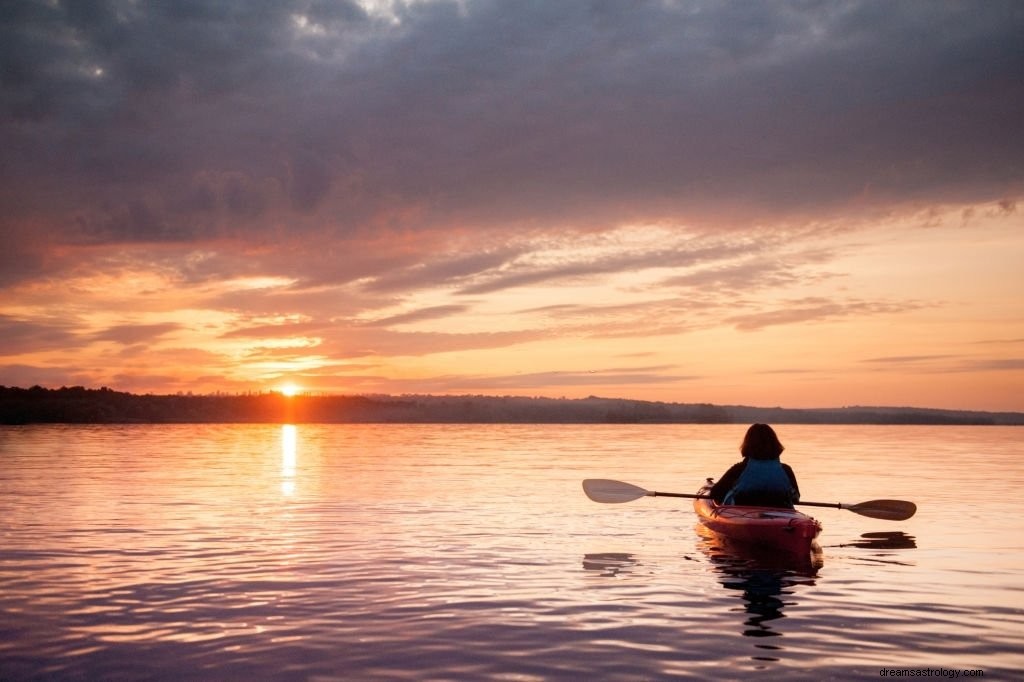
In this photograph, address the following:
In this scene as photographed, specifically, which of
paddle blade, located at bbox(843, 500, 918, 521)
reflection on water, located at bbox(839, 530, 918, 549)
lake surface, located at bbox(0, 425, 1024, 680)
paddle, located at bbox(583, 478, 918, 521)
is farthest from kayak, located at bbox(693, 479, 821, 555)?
paddle blade, located at bbox(843, 500, 918, 521)

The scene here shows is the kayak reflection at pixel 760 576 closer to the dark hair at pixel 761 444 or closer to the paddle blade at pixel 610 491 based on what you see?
the dark hair at pixel 761 444

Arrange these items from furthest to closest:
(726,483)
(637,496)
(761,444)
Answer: (637,496), (726,483), (761,444)

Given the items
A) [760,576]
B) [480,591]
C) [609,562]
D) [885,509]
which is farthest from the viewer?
[885,509]

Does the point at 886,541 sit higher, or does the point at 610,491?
the point at 610,491

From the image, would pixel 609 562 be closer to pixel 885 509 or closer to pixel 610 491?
pixel 610 491

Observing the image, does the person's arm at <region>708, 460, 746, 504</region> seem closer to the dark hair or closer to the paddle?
the paddle

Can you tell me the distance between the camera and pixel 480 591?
505 inches

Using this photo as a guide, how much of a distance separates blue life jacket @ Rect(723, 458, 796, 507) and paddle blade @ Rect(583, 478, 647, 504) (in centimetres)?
432

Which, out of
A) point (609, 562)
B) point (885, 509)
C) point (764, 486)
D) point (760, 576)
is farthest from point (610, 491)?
point (760, 576)

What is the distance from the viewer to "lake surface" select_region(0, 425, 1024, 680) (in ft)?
30.0

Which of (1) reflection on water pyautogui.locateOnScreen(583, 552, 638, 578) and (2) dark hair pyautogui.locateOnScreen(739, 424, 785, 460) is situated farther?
(2) dark hair pyautogui.locateOnScreen(739, 424, 785, 460)

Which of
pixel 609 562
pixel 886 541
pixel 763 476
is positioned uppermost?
pixel 763 476

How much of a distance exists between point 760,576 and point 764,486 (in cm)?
316

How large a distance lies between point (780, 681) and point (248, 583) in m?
8.06
